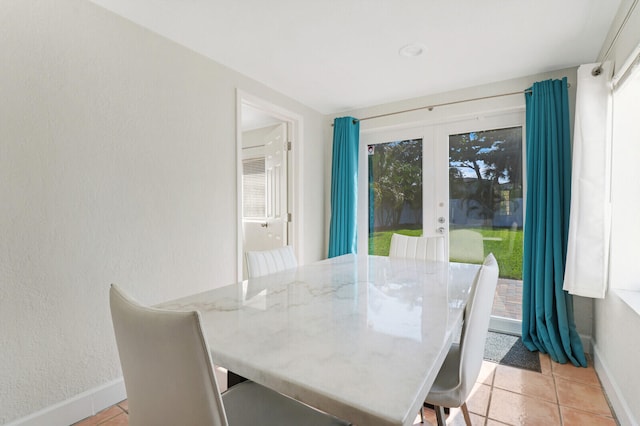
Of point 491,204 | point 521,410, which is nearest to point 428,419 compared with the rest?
point 521,410

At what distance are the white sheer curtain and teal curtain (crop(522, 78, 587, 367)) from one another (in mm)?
245

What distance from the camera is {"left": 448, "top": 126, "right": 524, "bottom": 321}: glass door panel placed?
2951mm

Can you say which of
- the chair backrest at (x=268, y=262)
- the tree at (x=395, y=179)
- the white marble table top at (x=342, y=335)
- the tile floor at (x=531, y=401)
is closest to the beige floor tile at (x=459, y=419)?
the tile floor at (x=531, y=401)

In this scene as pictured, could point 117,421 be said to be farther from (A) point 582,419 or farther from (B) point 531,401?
(A) point 582,419

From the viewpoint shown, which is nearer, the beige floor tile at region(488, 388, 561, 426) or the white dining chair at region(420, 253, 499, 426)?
the white dining chair at region(420, 253, 499, 426)

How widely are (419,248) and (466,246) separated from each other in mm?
1033

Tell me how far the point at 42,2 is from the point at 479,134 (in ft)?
10.8

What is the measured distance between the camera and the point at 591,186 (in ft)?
7.18

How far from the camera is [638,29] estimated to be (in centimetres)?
156

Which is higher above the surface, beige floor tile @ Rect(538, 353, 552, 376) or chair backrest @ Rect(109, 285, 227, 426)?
chair backrest @ Rect(109, 285, 227, 426)

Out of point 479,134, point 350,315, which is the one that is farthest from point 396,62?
point 350,315

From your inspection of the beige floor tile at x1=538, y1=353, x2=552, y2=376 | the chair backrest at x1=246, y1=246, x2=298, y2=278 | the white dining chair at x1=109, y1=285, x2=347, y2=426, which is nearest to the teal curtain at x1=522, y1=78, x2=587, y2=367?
the beige floor tile at x1=538, y1=353, x2=552, y2=376

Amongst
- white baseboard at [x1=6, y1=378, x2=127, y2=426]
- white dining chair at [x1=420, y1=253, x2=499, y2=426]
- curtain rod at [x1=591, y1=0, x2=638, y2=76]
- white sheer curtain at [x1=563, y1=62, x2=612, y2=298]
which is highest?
curtain rod at [x1=591, y1=0, x2=638, y2=76]

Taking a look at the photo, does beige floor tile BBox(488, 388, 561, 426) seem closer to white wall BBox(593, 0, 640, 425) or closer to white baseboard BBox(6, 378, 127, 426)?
white wall BBox(593, 0, 640, 425)
